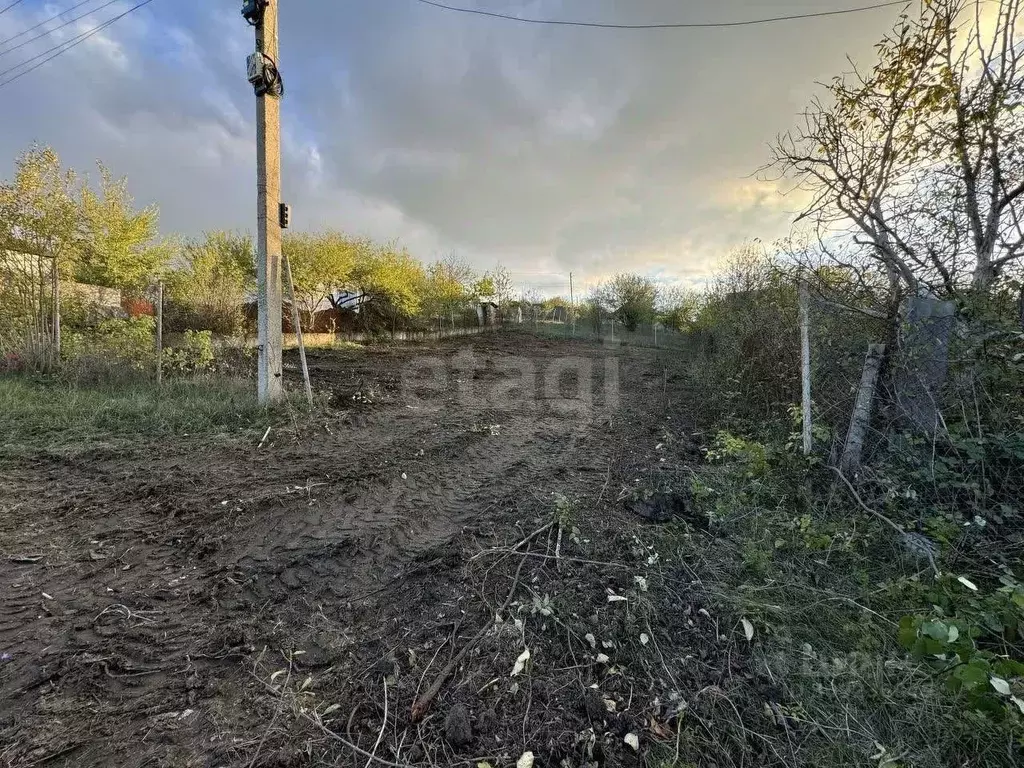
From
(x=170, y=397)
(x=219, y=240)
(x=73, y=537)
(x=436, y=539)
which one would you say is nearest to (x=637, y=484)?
(x=436, y=539)

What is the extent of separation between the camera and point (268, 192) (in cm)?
523

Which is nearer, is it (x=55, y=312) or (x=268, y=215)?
(x=268, y=215)

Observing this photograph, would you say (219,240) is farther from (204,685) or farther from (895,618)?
(895,618)

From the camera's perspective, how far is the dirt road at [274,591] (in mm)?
1352

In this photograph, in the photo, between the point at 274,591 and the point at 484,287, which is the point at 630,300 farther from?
the point at 274,591

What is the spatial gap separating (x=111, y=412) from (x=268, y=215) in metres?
2.96

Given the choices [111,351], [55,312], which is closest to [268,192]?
[111,351]

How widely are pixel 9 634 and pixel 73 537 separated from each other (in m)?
0.97

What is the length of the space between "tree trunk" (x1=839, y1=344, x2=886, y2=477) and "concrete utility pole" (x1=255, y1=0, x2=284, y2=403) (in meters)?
5.98

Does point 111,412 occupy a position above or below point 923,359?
below

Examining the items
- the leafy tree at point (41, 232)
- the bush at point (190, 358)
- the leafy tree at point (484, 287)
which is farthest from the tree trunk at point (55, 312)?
the leafy tree at point (484, 287)

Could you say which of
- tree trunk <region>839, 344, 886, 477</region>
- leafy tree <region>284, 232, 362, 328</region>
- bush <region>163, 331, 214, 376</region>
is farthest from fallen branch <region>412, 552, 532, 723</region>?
leafy tree <region>284, 232, 362, 328</region>

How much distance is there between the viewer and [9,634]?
68.0 inches

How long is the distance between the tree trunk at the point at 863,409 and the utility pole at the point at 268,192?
236 inches
